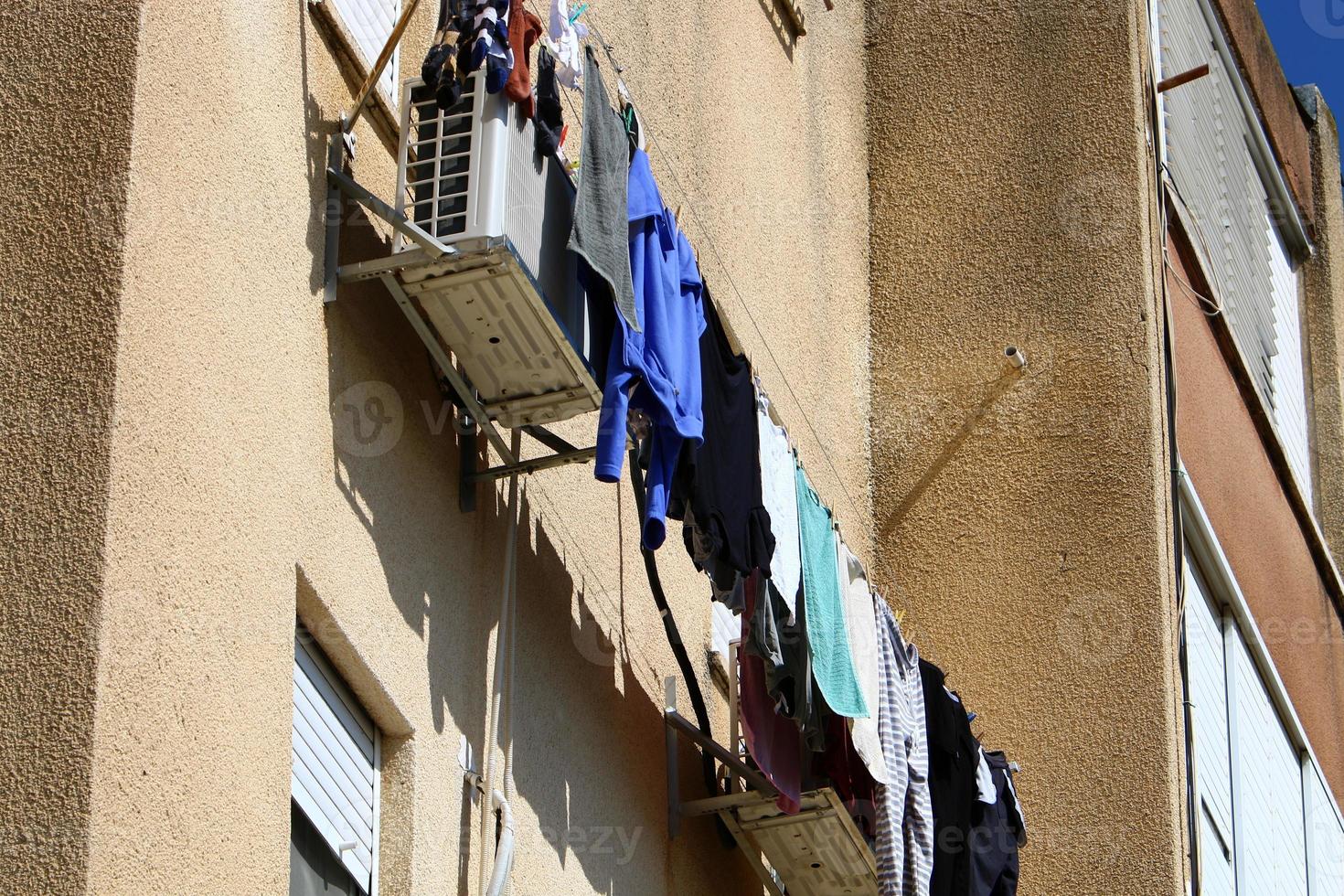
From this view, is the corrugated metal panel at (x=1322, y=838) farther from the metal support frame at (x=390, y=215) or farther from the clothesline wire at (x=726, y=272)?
the metal support frame at (x=390, y=215)

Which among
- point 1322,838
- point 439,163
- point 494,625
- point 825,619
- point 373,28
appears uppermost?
point 373,28

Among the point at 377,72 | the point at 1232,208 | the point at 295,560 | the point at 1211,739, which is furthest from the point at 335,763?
the point at 1232,208

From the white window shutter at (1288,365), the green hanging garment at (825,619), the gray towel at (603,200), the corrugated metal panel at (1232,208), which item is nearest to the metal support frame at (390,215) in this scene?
the gray towel at (603,200)

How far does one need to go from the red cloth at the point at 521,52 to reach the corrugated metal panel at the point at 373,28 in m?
0.54

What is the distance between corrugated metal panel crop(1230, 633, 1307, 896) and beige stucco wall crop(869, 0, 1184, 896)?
170 cm

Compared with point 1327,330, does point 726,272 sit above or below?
below

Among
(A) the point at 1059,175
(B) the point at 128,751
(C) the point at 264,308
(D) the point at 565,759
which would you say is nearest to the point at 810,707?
(D) the point at 565,759

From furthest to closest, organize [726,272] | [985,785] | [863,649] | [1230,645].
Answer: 1. [1230,645]
2. [726,272]
3. [985,785]
4. [863,649]

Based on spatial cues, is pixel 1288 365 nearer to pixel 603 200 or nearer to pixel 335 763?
pixel 603 200

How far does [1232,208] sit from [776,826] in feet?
26.3

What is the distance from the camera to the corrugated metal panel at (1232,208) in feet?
43.8

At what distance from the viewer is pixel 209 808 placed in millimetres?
4965

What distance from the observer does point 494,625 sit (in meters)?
6.91

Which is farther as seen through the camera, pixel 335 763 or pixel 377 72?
pixel 377 72
